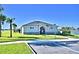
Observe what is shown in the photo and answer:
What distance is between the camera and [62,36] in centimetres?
906

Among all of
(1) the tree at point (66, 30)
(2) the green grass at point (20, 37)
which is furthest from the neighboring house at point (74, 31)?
(2) the green grass at point (20, 37)

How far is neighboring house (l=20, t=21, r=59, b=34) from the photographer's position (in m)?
8.99

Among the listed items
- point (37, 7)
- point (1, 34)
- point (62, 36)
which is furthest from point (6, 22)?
point (62, 36)

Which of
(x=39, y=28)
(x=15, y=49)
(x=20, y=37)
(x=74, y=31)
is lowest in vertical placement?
(x=15, y=49)

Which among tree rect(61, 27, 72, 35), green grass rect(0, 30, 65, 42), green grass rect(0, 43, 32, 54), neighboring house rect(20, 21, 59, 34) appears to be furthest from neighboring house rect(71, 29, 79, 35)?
green grass rect(0, 43, 32, 54)

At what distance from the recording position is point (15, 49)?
8531mm

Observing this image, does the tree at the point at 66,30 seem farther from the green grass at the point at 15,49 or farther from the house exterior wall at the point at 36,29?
the green grass at the point at 15,49

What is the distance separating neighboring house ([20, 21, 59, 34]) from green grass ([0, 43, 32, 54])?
56 cm

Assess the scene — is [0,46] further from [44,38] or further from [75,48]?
[75,48]

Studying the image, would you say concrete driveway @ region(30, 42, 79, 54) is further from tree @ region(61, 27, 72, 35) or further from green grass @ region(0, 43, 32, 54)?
tree @ region(61, 27, 72, 35)

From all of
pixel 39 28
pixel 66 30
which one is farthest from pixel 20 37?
pixel 66 30

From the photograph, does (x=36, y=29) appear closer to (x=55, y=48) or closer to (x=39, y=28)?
(x=39, y=28)

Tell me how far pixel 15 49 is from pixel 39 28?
45.8 inches

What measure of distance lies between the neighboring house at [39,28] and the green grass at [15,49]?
0.56m
